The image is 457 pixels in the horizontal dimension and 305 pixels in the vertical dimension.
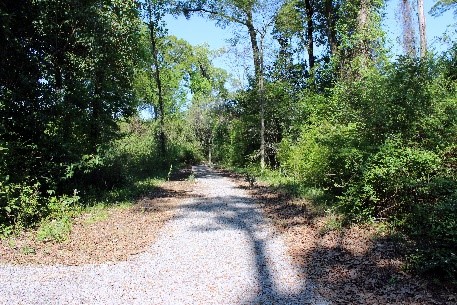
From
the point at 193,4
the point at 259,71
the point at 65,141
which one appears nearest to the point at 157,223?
the point at 65,141

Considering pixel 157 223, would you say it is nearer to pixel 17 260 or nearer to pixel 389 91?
pixel 17 260

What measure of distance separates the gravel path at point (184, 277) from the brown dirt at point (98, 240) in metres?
0.38

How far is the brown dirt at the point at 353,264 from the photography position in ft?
17.1

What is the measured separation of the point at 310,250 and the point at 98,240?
4629mm

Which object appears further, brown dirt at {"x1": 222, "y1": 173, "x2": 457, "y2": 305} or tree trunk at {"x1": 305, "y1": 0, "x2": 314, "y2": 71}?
tree trunk at {"x1": 305, "y1": 0, "x2": 314, "y2": 71}

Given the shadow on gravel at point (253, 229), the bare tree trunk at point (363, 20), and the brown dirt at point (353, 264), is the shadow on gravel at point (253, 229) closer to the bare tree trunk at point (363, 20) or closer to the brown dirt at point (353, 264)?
the brown dirt at point (353, 264)

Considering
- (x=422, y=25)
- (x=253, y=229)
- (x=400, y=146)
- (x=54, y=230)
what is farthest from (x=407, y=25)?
(x=54, y=230)

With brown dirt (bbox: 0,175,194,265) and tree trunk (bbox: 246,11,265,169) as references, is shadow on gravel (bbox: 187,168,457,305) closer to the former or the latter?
brown dirt (bbox: 0,175,194,265)

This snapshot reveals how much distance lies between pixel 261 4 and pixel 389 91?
1492 centimetres

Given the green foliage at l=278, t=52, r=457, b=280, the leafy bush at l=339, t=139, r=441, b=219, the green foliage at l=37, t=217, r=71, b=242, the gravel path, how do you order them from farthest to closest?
the green foliage at l=37, t=217, r=71, b=242 → the leafy bush at l=339, t=139, r=441, b=219 → the green foliage at l=278, t=52, r=457, b=280 → the gravel path

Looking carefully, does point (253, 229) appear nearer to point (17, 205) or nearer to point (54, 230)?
point (54, 230)

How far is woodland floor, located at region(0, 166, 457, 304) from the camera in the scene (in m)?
5.37

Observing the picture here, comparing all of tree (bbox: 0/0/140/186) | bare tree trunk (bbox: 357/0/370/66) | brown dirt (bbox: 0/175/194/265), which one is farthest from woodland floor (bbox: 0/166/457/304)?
bare tree trunk (bbox: 357/0/370/66)

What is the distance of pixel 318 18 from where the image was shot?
2670cm
